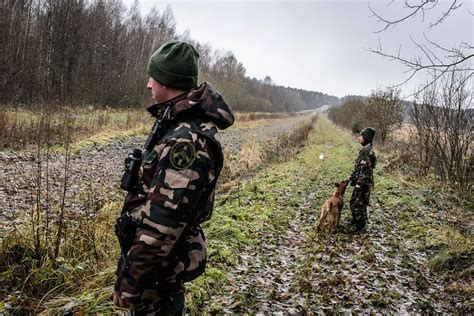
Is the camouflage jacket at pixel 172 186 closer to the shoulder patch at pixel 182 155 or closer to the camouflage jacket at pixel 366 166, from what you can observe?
the shoulder patch at pixel 182 155

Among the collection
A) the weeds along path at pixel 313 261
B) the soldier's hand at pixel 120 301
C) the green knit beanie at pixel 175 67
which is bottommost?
the weeds along path at pixel 313 261

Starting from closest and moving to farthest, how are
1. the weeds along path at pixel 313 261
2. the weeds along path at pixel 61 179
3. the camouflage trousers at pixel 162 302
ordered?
the camouflage trousers at pixel 162 302 → the weeds along path at pixel 313 261 → the weeds along path at pixel 61 179

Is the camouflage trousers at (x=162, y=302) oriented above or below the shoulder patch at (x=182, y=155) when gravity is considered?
below

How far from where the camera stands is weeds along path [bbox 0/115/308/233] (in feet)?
20.2

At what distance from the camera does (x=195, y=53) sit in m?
2.37

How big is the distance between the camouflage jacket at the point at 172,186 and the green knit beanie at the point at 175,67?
142 mm

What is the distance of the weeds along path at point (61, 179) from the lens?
6.17m

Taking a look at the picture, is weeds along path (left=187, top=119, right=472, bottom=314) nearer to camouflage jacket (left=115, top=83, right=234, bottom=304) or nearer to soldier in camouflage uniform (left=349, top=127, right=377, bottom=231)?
soldier in camouflage uniform (left=349, top=127, right=377, bottom=231)

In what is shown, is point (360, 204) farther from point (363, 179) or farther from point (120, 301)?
point (120, 301)

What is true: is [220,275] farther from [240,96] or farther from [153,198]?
[240,96]

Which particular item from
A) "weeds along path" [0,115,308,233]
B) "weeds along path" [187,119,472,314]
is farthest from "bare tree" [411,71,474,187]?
"weeds along path" [0,115,308,233]

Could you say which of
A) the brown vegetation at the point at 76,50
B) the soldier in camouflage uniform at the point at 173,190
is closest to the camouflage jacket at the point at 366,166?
the soldier in camouflage uniform at the point at 173,190

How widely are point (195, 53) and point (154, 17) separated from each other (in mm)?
48548

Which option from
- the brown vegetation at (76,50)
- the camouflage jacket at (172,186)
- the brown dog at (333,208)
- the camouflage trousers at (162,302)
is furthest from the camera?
the brown vegetation at (76,50)
